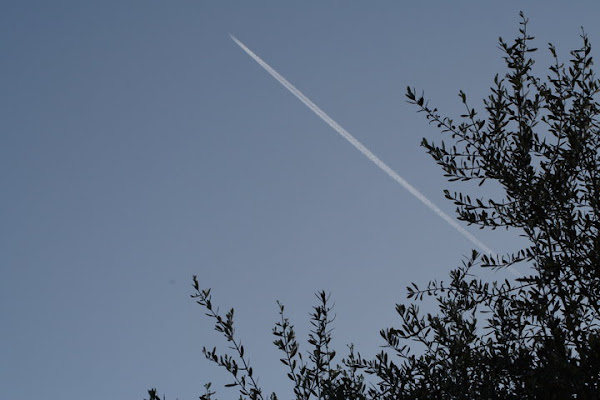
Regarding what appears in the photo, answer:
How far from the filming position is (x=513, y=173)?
7.68 meters

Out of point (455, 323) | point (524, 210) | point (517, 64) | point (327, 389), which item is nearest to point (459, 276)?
point (455, 323)

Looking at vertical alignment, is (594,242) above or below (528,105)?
below

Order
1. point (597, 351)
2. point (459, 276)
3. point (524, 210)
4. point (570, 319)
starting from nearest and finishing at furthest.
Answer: point (597, 351), point (570, 319), point (524, 210), point (459, 276)

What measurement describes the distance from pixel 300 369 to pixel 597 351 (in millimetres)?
3545

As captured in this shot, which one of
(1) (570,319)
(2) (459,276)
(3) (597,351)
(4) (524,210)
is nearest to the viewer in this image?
(3) (597,351)

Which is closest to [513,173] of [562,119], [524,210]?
[524,210]

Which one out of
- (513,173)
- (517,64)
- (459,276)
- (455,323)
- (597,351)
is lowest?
(597,351)

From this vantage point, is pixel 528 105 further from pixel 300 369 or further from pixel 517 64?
pixel 300 369

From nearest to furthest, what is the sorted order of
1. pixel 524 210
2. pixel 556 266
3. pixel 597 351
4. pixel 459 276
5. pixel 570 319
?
pixel 597 351
pixel 570 319
pixel 556 266
pixel 524 210
pixel 459 276

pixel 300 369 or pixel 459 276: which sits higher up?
pixel 459 276

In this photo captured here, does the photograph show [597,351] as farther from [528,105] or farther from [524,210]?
[528,105]

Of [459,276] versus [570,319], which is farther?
[459,276]

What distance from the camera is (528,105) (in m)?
8.17

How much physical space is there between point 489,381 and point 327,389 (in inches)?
77.8
